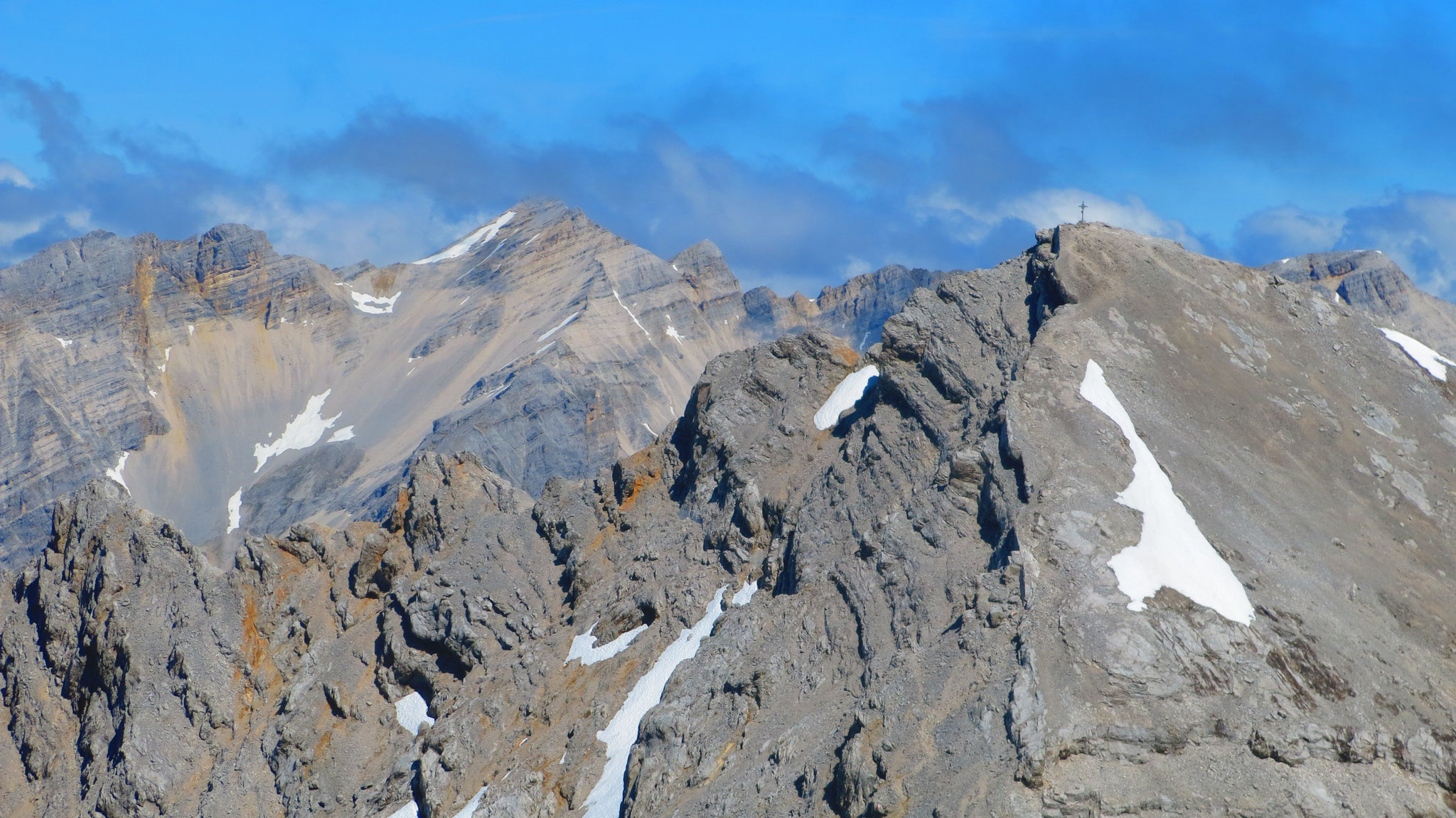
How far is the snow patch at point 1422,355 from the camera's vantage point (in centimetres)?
5478

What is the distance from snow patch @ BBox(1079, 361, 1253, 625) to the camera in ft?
123

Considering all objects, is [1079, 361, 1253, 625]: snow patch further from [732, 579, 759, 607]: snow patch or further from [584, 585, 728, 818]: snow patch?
[584, 585, 728, 818]: snow patch

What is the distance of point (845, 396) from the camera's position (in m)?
59.7

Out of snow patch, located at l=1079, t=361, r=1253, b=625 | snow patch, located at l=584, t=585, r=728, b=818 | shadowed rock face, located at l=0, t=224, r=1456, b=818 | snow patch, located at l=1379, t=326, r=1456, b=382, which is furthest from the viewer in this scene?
snow patch, located at l=1379, t=326, r=1456, b=382

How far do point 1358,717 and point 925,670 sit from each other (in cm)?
1153

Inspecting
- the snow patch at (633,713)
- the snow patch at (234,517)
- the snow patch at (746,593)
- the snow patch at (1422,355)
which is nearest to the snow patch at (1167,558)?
the snow patch at (746,593)

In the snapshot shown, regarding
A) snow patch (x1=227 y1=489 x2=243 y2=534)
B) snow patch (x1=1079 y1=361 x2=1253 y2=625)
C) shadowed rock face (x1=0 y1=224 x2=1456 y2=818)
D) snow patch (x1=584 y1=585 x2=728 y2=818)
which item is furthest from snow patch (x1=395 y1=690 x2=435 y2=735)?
snow patch (x1=227 y1=489 x2=243 y2=534)

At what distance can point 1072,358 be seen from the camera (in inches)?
1873

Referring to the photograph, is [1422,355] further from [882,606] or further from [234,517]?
[234,517]

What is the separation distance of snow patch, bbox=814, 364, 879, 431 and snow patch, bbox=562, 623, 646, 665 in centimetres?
1267

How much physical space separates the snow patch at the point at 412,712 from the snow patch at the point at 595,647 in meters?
6.98

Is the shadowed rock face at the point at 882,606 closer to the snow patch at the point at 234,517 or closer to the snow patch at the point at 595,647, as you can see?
the snow patch at the point at 595,647

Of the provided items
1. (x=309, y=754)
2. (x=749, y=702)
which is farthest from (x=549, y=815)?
(x=309, y=754)

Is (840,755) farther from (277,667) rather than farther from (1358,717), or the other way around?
(277,667)
